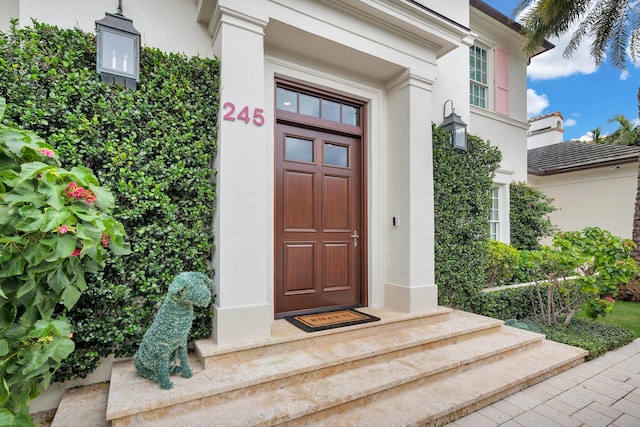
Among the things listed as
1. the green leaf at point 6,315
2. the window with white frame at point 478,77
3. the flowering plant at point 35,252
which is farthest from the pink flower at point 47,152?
the window with white frame at point 478,77

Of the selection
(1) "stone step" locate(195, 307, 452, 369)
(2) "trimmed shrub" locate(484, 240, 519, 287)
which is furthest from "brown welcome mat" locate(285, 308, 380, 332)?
(2) "trimmed shrub" locate(484, 240, 519, 287)

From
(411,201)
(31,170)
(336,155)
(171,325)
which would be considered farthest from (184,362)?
(411,201)

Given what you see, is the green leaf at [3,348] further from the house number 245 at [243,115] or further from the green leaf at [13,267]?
the house number 245 at [243,115]

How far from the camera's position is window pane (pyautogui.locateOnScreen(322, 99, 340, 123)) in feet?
13.7

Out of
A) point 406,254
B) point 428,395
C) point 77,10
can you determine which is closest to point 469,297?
point 406,254

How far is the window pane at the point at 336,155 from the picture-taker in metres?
4.21

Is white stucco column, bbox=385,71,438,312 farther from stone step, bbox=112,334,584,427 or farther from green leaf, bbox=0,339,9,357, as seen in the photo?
green leaf, bbox=0,339,9,357

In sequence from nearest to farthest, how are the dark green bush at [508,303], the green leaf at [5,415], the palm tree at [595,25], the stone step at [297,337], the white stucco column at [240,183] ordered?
1. the green leaf at [5,415]
2. the stone step at [297,337]
3. the white stucco column at [240,183]
4. the dark green bush at [508,303]
5. the palm tree at [595,25]

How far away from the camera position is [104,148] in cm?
263

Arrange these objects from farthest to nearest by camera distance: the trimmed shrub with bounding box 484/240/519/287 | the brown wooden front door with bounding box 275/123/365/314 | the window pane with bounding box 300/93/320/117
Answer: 1. the trimmed shrub with bounding box 484/240/519/287
2. the window pane with bounding box 300/93/320/117
3. the brown wooden front door with bounding box 275/123/365/314

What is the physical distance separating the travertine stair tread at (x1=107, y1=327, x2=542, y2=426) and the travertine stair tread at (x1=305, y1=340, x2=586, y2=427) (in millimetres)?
102

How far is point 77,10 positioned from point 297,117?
7.42 ft

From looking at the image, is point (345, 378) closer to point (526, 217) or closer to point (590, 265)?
point (590, 265)

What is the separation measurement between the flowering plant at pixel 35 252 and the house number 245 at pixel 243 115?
1.52m
